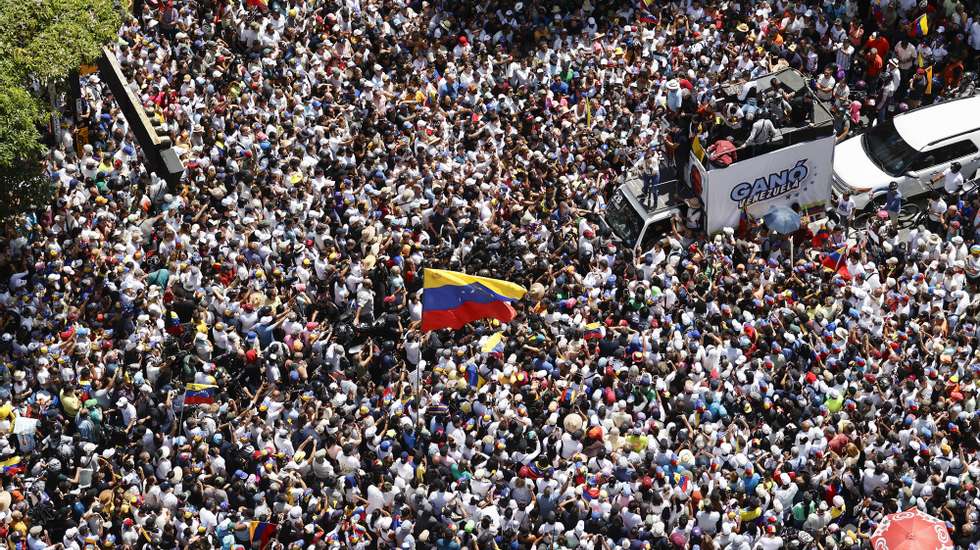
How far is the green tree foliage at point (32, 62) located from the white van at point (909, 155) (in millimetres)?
14339

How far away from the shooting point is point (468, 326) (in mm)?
24500

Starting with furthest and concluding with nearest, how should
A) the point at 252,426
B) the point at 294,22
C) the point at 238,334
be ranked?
1. the point at 294,22
2. the point at 238,334
3. the point at 252,426

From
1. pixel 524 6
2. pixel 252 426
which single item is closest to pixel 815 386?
pixel 252 426

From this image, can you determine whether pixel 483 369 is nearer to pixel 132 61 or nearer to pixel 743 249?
pixel 743 249

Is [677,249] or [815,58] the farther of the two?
[815,58]

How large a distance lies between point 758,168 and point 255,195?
30.2 feet

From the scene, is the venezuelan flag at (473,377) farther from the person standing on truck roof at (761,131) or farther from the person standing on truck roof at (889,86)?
the person standing on truck roof at (889,86)

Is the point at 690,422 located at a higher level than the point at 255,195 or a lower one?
lower

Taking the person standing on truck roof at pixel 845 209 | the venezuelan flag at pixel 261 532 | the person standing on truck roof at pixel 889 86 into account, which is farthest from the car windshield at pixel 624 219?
the venezuelan flag at pixel 261 532

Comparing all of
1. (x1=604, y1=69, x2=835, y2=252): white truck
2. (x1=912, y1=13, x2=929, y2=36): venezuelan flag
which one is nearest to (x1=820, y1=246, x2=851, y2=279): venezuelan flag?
(x1=604, y1=69, x2=835, y2=252): white truck

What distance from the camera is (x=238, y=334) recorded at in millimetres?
24391

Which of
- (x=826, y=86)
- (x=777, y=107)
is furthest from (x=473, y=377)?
(x=826, y=86)

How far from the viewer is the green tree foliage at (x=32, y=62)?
79.8 ft

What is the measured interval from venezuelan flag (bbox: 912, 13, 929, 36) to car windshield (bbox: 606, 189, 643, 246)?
8.50 meters
